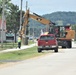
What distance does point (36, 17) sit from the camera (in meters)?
65.1

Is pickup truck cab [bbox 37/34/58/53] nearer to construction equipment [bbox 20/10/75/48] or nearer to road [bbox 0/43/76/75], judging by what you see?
construction equipment [bbox 20/10/75/48]

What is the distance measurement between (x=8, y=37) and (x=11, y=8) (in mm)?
32204

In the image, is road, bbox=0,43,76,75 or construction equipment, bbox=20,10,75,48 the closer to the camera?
road, bbox=0,43,76,75

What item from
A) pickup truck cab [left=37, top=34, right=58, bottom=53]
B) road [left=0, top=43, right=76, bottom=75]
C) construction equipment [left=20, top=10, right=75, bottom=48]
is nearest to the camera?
road [left=0, top=43, right=76, bottom=75]

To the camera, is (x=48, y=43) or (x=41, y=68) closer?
(x=41, y=68)

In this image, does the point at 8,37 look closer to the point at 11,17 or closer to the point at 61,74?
the point at 11,17

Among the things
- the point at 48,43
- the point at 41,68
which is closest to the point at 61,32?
the point at 48,43

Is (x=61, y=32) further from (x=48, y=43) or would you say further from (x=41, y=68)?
(x=41, y=68)

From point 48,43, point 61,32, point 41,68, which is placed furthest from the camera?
point 61,32

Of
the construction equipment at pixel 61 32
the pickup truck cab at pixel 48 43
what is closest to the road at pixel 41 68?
the pickup truck cab at pixel 48 43

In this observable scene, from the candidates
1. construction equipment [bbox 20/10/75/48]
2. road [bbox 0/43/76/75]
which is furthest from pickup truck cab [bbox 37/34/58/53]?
road [bbox 0/43/76/75]

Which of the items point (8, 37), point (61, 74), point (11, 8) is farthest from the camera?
point (8, 37)

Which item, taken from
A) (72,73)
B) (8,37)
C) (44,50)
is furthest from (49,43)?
(8,37)

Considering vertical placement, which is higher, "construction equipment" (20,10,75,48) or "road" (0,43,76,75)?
"construction equipment" (20,10,75,48)
